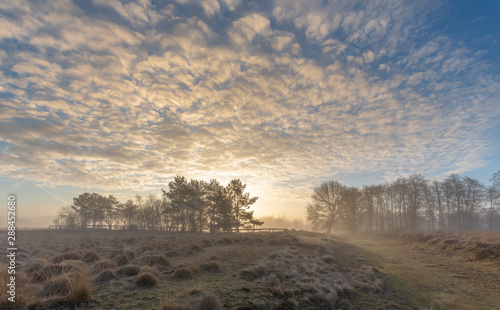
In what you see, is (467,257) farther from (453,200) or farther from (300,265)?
(453,200)

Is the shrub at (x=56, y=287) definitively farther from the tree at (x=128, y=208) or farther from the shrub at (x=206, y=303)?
the tree at (x=128, y=208)

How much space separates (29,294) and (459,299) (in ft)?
54.3

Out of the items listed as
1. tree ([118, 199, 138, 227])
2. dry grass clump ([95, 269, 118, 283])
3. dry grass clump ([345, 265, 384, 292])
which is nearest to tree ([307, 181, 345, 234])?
dry grass clump ([345, 265, 384, 292])

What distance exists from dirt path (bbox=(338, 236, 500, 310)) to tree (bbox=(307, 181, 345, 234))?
111ft

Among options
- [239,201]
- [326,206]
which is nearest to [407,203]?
[326,206]

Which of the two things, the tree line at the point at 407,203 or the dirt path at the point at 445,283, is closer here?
the dirt path at the point at 445,283

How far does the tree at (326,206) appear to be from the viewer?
50.2m

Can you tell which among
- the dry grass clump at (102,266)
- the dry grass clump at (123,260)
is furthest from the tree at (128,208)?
the dry grass clump at (102,266)

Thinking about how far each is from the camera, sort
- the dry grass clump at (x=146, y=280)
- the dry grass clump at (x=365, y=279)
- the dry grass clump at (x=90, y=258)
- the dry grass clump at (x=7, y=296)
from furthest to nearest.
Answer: the dry grass clump at (x=90, y=258) → the dry grass clump at (x=365, y=279) → the dry grass clump at (x=146, y=280) → the dry grass clump at (x=7, y=296)

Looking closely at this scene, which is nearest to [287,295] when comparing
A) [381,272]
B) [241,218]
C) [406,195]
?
[381,272]

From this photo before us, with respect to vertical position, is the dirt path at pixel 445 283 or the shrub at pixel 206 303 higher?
the shrub at pixel 206 303

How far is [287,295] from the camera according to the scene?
8180 millimetres

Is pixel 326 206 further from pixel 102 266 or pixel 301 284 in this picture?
pixel 102 266

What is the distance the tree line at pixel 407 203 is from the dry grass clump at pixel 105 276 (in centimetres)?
4888
